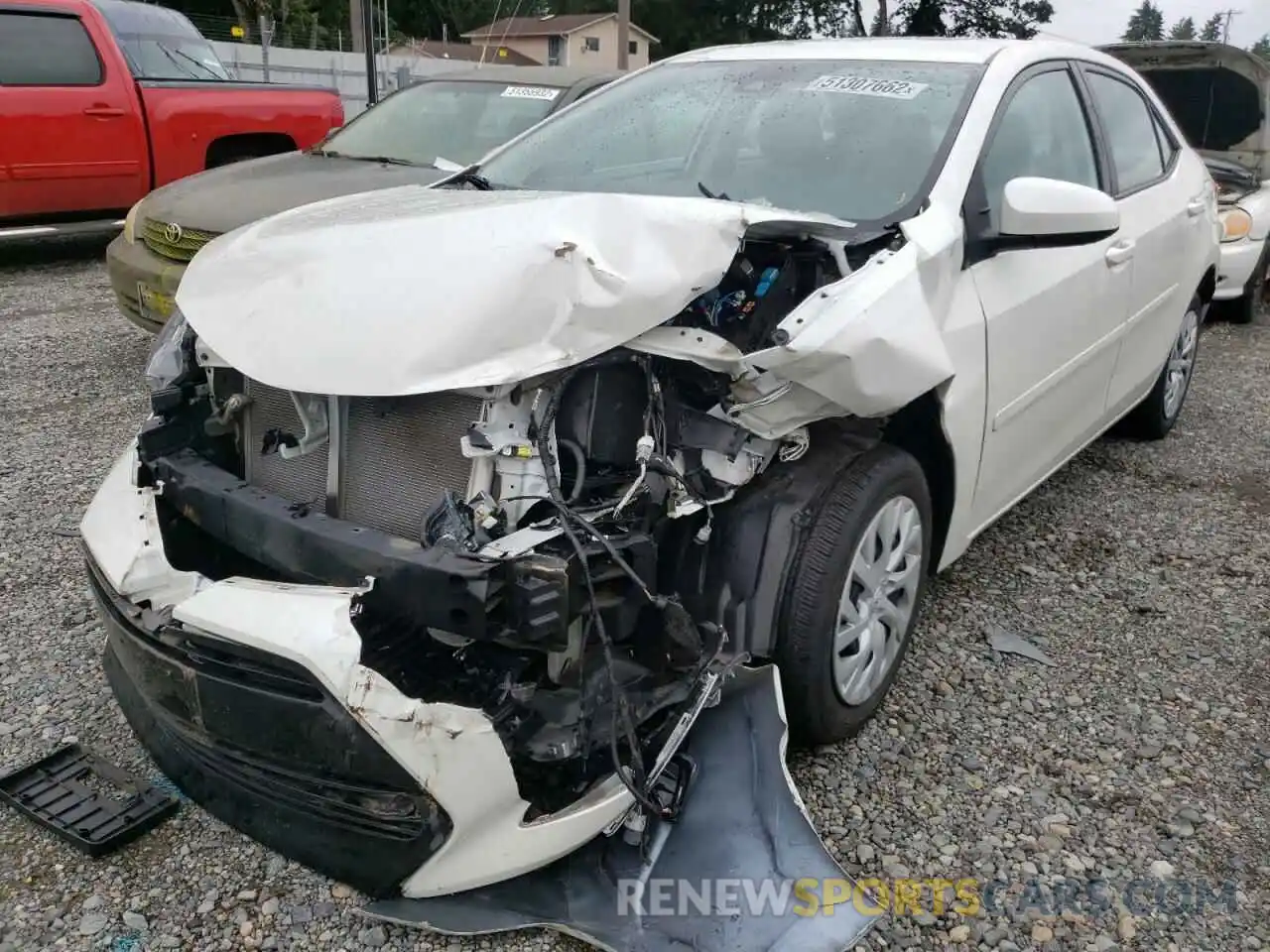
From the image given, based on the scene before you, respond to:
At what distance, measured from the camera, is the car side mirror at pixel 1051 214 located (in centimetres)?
274

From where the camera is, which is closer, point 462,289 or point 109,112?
point 462,289

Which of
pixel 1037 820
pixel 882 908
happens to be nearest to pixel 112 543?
pixel 882 908

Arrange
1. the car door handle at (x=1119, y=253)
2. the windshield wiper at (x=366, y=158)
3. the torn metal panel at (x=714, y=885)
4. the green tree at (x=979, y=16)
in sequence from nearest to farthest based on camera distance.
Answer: the torn metal panel at (x=714, y=885) < the car door handle at (x=1119, y=253) < the windshield wiper at (x=366, y=158) < the green tree at (x=979, y=16)

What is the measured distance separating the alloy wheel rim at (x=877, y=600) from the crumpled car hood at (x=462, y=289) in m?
0.77

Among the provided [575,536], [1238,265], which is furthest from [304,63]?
A: [575,536]

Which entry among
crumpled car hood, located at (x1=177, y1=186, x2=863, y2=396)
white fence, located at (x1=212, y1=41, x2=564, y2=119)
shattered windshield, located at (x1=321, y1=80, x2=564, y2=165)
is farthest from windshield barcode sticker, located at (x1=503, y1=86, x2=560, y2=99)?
white fence, located at (x1=212, y1=41, x2=564, y2=119)

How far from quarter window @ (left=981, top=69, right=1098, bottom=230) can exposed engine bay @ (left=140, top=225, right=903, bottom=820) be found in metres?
0.64

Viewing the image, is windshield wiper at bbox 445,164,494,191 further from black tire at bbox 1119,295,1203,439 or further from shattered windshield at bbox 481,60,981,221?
black tire at bbox 1119,295,1203,439

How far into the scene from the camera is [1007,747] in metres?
2.80

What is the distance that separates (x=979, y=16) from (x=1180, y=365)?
40.9m

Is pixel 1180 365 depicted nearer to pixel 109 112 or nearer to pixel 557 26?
pixel 109 112

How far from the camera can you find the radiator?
7.48 feet

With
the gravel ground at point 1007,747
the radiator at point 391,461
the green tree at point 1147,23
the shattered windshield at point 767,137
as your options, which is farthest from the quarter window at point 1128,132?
the green tree at point 1147,23

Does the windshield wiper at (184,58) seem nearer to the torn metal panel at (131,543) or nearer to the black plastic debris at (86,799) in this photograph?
the torn metal panel at (131,543)
